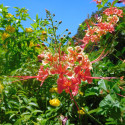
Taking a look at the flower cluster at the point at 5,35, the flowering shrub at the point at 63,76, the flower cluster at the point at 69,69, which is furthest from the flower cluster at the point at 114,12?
the flower cluster at the point at 5,35

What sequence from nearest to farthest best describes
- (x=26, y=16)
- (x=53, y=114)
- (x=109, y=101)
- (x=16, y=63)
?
(x=109, y=101) < (x=53, y=114) < (x=16, y=63) < (x=26, y=16)

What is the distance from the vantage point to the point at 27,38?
2.52 meters

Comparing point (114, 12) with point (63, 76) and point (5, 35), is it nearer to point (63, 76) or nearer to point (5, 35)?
point (63, 76)

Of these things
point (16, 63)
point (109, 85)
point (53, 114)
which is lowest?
point (53, 114)

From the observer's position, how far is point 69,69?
1.08m

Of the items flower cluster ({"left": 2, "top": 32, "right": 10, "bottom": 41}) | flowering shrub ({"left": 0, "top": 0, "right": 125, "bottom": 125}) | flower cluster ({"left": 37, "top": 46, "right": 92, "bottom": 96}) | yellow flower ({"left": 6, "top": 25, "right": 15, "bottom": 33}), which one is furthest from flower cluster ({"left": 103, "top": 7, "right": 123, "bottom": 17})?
flower cluster ({"left": 2, "top": 32, "right": 10, "bottom": 41})

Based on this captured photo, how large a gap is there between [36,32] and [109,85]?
5.70 feet

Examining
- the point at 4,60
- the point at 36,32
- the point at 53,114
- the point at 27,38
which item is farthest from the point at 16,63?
the point at 53,114

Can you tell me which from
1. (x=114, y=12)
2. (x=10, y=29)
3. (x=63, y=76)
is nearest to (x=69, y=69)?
(x=63, y=76)

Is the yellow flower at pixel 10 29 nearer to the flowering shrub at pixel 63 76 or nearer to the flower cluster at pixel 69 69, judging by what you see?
the flowering shrub at pixel 63 76

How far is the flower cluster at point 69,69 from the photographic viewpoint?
99cm

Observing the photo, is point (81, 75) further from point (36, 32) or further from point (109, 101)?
point (36, 32)

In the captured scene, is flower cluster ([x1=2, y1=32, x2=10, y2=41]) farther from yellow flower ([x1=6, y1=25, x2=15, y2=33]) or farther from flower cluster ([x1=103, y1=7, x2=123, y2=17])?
flower cluster ([x1=103, y1=7, x2=123, y2=17])

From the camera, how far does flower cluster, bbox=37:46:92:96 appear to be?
3.26 ft
